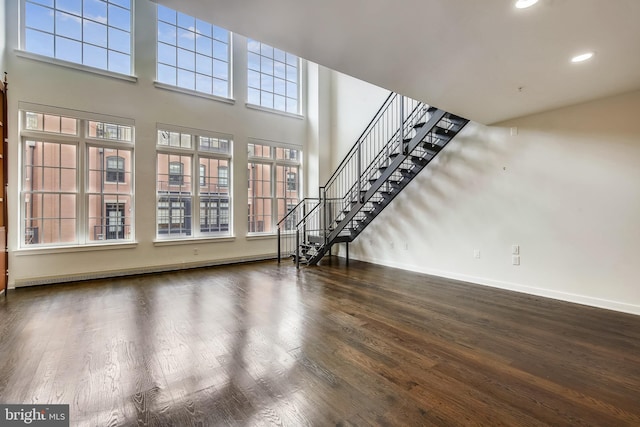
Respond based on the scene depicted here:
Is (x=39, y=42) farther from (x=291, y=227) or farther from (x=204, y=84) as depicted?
(x=291, y=227)

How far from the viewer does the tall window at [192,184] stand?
590 centimetres

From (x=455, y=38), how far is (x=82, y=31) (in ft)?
20.4

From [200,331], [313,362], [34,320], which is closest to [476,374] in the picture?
[313,362]

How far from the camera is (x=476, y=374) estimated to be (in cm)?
216

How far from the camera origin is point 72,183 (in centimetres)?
509

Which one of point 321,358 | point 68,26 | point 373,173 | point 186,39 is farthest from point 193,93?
point 321,358

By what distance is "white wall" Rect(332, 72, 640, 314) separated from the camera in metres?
3.51

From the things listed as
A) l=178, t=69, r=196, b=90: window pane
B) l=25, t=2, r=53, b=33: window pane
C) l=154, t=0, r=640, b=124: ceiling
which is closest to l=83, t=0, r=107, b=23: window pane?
l=25, t=2, r=53, b=33: window pane

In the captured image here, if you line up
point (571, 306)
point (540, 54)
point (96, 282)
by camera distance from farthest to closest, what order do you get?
1. point (96, 282)
2. point (571, 306)
3. point (540, 54)

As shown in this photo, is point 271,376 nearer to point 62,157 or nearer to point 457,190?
point 457,190

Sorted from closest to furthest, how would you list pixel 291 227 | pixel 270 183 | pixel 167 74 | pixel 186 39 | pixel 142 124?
pixel 142 124, pixel 167 74, pixel 186 39, pixel 270 183, pixel 291 227

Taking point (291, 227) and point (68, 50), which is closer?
point (68, 50)

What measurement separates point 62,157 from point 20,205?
0.96 meters

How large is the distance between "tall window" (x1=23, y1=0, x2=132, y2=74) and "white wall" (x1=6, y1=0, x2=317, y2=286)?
20cm
